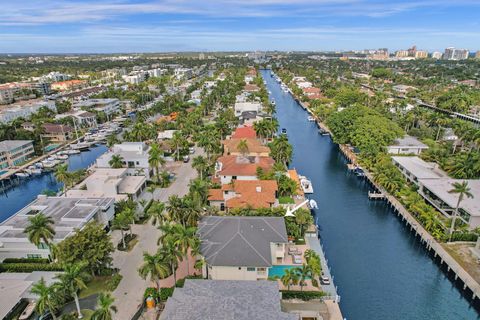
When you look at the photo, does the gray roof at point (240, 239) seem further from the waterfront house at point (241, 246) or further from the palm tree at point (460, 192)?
the palm tree at point (460, 192)

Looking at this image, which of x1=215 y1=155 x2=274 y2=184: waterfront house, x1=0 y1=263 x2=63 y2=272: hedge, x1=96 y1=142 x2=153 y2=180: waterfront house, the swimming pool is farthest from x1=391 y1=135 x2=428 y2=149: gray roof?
x1=0 y1=263 x2=63 y2=272: hedge

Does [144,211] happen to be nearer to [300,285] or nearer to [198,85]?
[300,285]

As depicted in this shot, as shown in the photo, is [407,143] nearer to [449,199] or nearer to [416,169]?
[416,169]

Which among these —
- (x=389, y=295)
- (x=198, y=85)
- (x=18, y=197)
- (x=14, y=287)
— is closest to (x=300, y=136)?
(x=389, y=295)

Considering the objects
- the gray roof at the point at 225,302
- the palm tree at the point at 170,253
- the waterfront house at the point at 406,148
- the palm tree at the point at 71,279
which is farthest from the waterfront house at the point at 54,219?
the waterfront house at the point at 406,148

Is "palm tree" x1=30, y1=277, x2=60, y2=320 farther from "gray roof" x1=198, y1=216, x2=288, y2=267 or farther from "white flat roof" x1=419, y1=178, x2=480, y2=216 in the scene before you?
"white flat roof" x1=419, y1=178, x2=480, y2=216

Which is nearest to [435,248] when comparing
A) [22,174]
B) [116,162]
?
[116,162]
